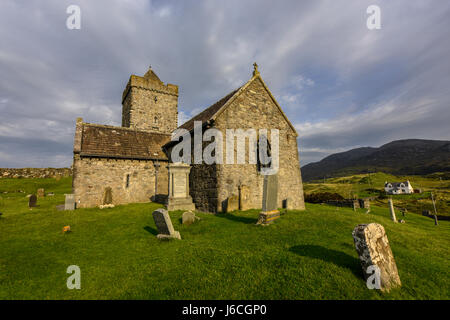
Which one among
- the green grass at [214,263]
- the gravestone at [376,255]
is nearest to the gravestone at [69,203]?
the green grass at [214,263]

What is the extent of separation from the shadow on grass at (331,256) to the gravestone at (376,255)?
0.45 meters

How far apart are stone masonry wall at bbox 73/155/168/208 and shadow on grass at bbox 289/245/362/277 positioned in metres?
14.9

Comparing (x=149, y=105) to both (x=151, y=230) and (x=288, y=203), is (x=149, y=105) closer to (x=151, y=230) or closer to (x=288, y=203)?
(x=151, y=230)

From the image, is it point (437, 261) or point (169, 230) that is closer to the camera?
point (437, 261)

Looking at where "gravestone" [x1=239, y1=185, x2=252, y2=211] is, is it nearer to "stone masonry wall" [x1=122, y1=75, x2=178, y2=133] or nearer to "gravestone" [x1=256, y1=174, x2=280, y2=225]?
"gravestone" [x1=256, y1=174, x2=280, y2=225]

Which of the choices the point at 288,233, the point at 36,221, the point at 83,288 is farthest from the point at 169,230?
the point at 36,221

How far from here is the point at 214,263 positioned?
5.02 meters

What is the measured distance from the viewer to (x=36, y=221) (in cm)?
1059

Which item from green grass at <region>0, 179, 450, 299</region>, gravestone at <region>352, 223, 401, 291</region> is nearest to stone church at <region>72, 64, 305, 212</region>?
green grass at <region>0, 179, 450, 299</region>

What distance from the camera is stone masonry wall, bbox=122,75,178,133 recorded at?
26.4 meters

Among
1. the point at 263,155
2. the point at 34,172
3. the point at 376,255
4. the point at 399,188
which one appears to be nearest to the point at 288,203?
the point at 263,155

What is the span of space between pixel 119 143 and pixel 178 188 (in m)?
9.32
